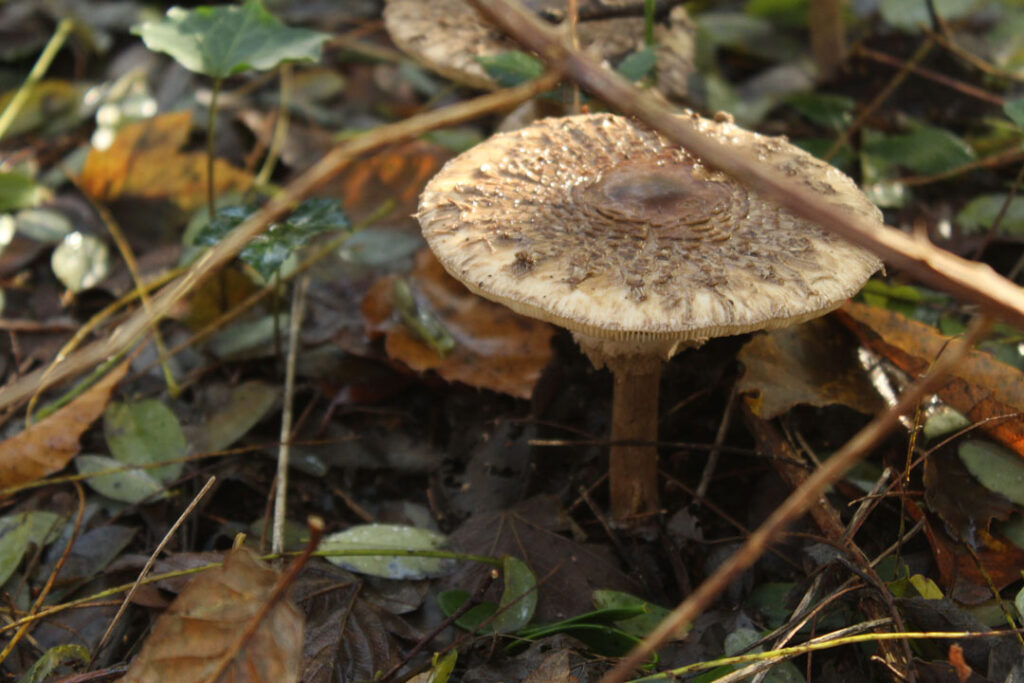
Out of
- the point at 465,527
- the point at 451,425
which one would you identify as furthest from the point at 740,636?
the point at 451,425

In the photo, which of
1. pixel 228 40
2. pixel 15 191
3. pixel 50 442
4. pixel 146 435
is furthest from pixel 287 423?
pixel 15 191

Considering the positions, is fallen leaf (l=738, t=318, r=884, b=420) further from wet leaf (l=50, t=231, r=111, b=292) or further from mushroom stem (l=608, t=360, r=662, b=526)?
wet leaf (l=50, t=231, r=111, b=292)

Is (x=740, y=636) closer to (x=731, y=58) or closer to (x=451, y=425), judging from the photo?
(x=451, y=425)

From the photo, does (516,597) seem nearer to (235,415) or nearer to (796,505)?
(796,505)

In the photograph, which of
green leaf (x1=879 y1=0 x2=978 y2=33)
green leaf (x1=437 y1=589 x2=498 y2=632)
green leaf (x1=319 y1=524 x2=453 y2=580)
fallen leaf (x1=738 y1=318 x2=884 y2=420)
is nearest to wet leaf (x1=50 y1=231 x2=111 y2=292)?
green leaf (x1=319 y1=524 x2=453 y2=580)

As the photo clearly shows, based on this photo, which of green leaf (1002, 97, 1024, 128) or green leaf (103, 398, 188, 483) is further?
green leaf (103, 398, 188, 483)

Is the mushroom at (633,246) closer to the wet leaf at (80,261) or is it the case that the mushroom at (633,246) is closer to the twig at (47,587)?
the twig at (47,587)

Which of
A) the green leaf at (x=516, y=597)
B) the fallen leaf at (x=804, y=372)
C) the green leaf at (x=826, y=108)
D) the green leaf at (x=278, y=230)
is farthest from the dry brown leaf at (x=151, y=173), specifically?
the green leaf at (x=826, y=108)
